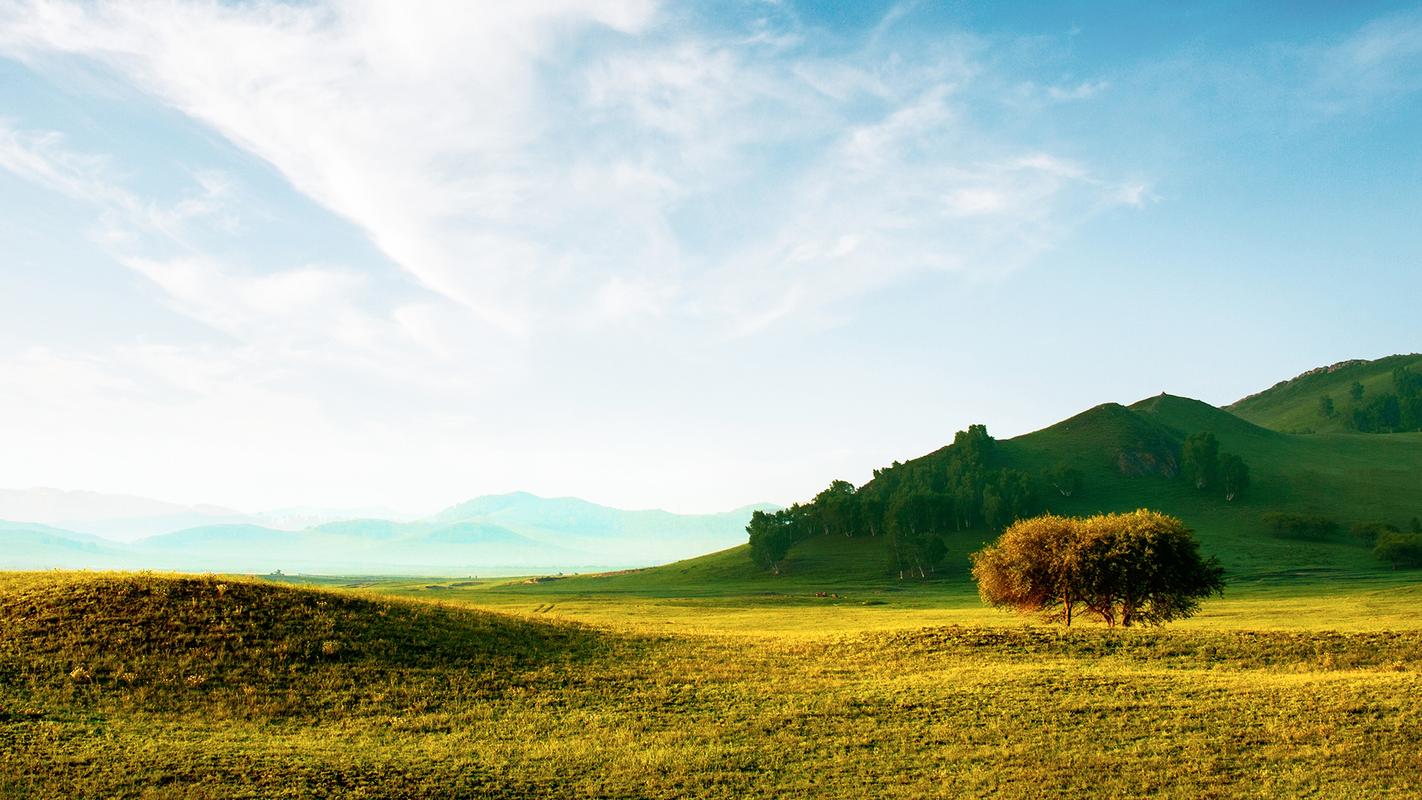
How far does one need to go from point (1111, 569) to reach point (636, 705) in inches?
1691

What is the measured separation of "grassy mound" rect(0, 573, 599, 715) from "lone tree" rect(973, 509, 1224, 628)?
37.4 metres

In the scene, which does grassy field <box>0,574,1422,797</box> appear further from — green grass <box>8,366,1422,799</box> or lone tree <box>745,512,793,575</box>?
lone tree <box>745,512,793,575</box>

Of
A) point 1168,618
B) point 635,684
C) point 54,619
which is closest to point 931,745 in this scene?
point 635,684

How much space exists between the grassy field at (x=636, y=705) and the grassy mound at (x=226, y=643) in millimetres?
141

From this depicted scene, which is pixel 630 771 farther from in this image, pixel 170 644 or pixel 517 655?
pixel 170 644

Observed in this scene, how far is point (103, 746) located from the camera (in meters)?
25.2

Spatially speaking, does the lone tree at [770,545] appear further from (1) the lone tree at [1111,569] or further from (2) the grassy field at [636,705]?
(2) the grassy field at [636,705]

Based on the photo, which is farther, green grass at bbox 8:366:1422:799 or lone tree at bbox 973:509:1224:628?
lone tree at bbox 973:509:1224:628

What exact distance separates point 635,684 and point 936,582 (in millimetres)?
123721

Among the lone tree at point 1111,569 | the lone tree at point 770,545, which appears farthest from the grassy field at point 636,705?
the lone tree at point 770,545

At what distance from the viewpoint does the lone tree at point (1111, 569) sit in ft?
197

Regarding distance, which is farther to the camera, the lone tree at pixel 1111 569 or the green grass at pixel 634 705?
the lone tree at pixel 1111 569

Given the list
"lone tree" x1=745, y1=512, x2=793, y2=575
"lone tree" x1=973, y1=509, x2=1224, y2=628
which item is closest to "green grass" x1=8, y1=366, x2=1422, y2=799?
"lone tree" x1=973, y1=509, x2=1224, y2=628

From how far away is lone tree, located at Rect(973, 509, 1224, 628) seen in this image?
59969 millimetres
